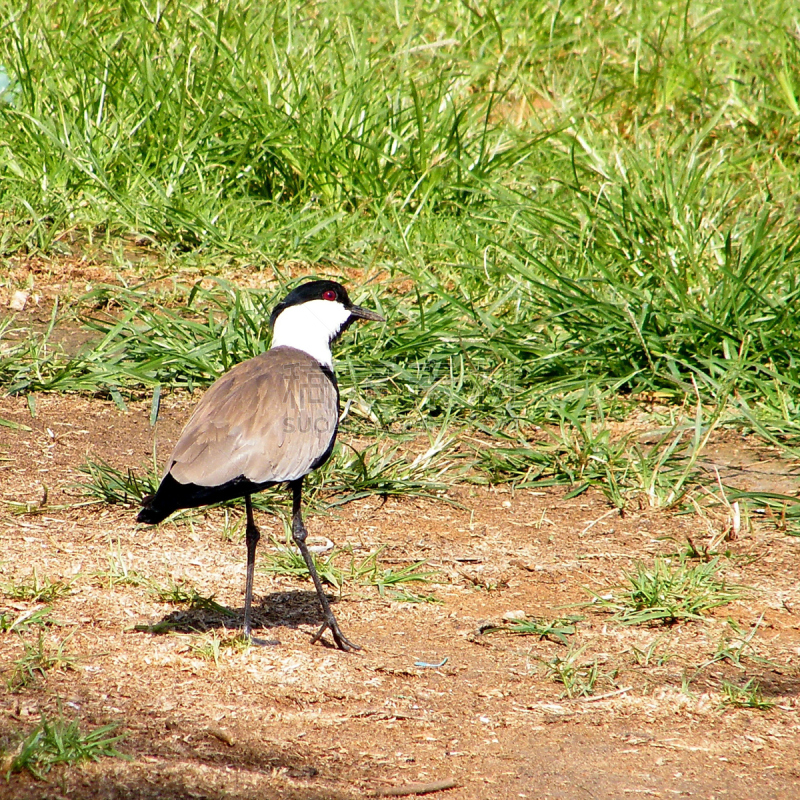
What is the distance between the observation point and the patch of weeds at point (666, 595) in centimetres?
395

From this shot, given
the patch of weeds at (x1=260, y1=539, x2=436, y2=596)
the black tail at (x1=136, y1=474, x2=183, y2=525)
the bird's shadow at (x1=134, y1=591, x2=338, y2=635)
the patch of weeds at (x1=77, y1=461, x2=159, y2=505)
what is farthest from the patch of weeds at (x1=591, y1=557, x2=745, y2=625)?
the patch of weeds at (x1=77, y1=461, x2=159, y2=505)

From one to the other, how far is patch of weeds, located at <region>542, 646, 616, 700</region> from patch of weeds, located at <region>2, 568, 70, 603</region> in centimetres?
162

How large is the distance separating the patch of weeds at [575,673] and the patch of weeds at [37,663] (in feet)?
4.82

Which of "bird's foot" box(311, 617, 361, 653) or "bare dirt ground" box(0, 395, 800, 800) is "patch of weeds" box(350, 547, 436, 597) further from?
"bird's foot" box(311, 617, 361, 653)

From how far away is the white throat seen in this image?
14.4ft

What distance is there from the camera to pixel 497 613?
159 inches

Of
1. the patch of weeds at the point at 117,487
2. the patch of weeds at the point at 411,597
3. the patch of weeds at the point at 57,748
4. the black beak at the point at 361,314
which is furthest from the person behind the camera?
the black beak at the point at 361,314

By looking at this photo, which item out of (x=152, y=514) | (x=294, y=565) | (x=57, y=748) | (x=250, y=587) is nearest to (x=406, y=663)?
(x=250, y=587)

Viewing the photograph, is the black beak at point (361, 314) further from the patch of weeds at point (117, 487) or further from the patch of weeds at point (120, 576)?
the patch of weeds at point (120, 576)

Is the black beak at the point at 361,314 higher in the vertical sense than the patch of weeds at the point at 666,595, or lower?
higher

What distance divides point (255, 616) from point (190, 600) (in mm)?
233

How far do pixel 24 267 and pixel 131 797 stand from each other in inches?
173

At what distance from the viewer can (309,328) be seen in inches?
173

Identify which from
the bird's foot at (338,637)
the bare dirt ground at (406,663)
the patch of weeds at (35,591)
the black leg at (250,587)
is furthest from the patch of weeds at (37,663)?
the bird's foot at (338,637)
